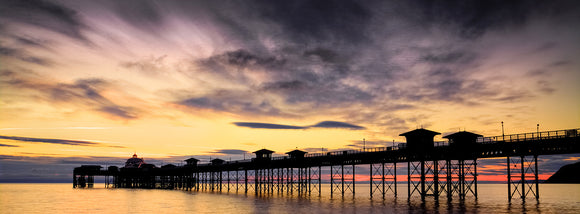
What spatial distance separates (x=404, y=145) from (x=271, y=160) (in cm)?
4362

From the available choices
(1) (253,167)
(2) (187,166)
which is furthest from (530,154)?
(2) (187,166)

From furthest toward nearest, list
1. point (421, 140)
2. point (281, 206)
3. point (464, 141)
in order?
1. point (421, 140)
2. point (464, 141)
3. point (281, 206)

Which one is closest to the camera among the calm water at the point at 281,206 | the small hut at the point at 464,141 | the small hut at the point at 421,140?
the calm water at the point at 281,206

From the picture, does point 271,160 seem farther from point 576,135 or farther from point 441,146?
point 576,135

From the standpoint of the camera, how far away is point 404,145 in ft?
231

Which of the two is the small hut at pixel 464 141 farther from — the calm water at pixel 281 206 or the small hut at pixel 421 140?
the calm water at pixel 281 206

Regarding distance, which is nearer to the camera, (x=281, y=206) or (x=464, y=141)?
(x=281, y=206)

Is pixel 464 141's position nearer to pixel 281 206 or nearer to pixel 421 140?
pixel 421 140

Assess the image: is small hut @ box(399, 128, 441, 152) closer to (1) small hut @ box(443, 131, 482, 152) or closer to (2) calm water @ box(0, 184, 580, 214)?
(1) small hut @ box(443, 131, 482, 152)

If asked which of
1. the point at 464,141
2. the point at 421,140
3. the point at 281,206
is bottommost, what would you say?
the point at 281,206

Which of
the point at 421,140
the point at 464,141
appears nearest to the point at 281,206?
the point at 421,140

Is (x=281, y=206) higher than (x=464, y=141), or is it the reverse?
(x=464, y=141)

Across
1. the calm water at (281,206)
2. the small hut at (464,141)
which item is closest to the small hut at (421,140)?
the small hut at (464,141)

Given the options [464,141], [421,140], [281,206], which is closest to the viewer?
[281,206]
